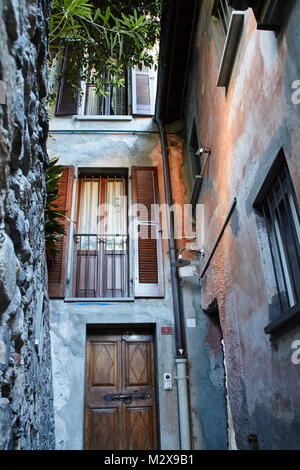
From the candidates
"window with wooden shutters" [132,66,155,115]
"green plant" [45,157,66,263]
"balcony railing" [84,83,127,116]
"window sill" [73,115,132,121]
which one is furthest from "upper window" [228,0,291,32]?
"balcony railing" [84,83,127,116]

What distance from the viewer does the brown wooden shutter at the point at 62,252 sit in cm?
581

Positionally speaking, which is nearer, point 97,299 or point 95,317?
point 95,317

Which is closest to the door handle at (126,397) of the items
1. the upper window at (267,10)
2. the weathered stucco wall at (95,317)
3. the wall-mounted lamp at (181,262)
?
the weathered stucco wall at (95,317)

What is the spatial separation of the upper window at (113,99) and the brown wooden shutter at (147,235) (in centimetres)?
160

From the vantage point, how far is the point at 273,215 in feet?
10.5

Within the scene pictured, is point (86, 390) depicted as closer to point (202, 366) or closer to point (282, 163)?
point (202, 366)

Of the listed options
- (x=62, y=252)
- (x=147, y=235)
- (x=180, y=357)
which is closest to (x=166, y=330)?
(x=180, y=357)

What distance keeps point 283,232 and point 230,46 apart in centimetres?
206

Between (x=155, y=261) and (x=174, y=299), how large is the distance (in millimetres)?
700

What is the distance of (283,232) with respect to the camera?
3064 millimetres

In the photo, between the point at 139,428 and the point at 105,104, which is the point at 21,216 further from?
the point at 105,104

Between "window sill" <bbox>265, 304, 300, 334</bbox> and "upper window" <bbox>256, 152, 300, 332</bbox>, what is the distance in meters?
0.04

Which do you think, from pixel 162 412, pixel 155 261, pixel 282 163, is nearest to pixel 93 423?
pixel 162 412

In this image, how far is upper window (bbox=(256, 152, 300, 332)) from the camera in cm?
286
